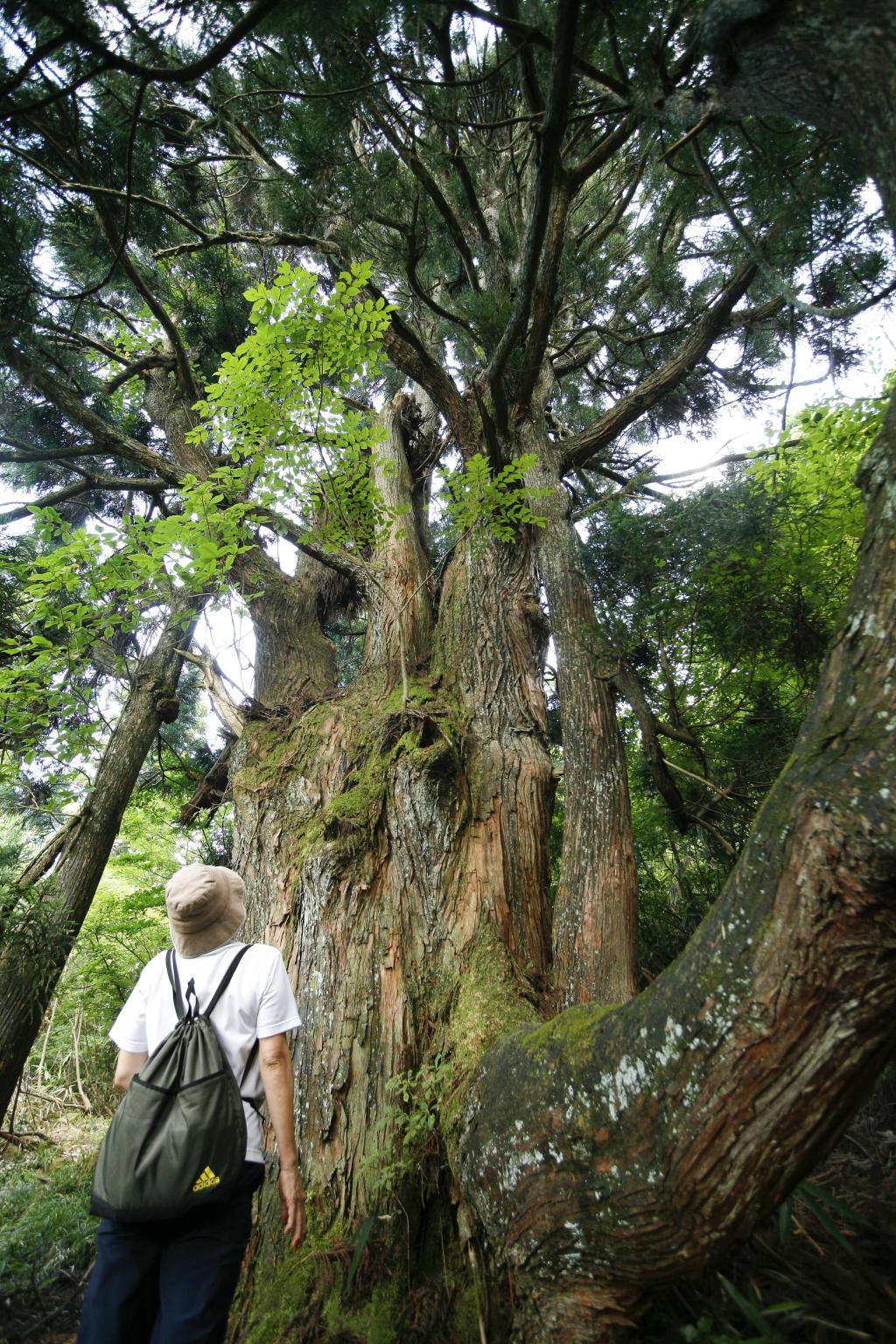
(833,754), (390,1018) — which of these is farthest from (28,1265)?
(833,754)

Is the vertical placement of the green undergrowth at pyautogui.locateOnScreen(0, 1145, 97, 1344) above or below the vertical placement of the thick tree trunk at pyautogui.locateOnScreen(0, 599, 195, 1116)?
below

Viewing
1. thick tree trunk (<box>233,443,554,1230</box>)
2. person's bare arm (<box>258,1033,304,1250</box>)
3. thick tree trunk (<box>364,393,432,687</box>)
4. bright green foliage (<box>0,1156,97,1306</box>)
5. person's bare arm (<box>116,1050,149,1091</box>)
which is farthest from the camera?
thick tree trunk (<box>364,393,432,687</box>)

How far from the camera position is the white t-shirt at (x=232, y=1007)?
2.00 metres

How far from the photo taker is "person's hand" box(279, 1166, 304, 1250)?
1941mm

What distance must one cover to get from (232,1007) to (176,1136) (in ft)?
1.12

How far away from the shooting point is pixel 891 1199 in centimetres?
188

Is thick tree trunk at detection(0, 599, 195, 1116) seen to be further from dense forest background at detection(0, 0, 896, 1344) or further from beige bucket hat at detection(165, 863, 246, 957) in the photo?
beige bucket hat at detection(165, 863, 246, 957)

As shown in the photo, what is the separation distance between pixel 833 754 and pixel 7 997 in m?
4.76

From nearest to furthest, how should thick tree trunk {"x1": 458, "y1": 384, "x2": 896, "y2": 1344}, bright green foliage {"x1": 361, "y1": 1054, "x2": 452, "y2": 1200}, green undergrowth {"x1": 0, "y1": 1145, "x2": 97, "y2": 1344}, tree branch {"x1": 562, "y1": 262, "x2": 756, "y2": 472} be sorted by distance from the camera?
thick tree trunk {"x1": 458, "y1": 384, "x2": 896, "y2": 1344}
bright green foliage {"x1": 361, "y1": 1054, "x2": 452, "y2": 1200}
green undergrowth {"x1": 0, "y1": 1145, "x2": 97, "y2": 1344}
tree branch {"x1": 562, "y1": 262, "x2": 756, "y2": 472}

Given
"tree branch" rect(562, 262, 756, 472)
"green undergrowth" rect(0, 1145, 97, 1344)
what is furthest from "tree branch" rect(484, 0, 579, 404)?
"green undergrowth" rect(0, 1145, 97, 1344)

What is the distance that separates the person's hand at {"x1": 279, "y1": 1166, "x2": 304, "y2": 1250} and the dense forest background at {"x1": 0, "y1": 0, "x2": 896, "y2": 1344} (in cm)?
54

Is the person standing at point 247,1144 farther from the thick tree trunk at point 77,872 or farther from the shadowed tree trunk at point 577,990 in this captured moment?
the thick tree trunk at point 77,872

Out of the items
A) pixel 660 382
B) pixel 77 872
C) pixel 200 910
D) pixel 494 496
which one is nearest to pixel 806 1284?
pixel 200 910

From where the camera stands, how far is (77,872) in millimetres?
4996
